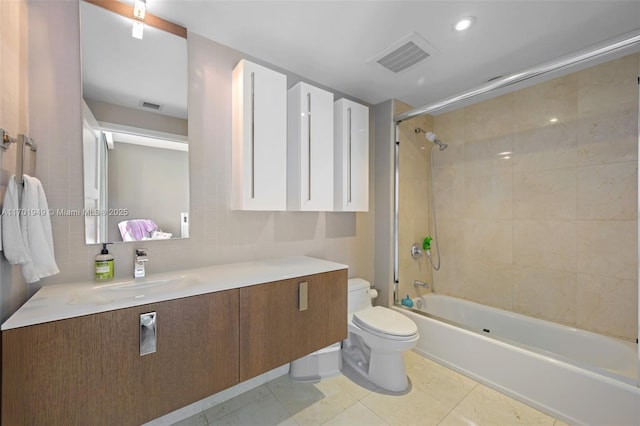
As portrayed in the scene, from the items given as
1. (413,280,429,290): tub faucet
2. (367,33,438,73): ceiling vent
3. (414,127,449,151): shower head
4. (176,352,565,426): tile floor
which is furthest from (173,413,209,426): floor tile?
(414,127,449,151): shower head

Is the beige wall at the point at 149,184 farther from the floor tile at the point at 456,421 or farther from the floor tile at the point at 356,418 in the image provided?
the floor tile at the point at 456,421

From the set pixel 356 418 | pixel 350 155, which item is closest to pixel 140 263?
pixel 356 418

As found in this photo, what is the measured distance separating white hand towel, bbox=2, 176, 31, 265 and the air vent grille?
211 centimetres

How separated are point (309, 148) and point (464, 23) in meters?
1.19

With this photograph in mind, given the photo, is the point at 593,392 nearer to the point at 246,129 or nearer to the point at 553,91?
the point at 553,91

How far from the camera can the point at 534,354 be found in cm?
167

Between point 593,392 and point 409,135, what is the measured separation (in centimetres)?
226

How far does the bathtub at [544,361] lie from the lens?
143 cm

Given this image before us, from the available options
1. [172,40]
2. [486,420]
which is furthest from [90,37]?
[486,420]

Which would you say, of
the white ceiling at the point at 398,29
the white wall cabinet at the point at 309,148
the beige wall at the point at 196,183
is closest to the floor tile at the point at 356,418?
the beige wall at the point at 196,183

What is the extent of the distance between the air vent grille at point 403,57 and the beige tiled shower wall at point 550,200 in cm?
110

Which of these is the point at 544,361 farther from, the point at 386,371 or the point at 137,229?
the point at 137,229

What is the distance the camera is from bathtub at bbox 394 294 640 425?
143cm

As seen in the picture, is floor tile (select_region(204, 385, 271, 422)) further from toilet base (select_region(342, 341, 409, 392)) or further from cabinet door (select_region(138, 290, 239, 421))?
toilet base (select_region(342, 341, 409, 392))
